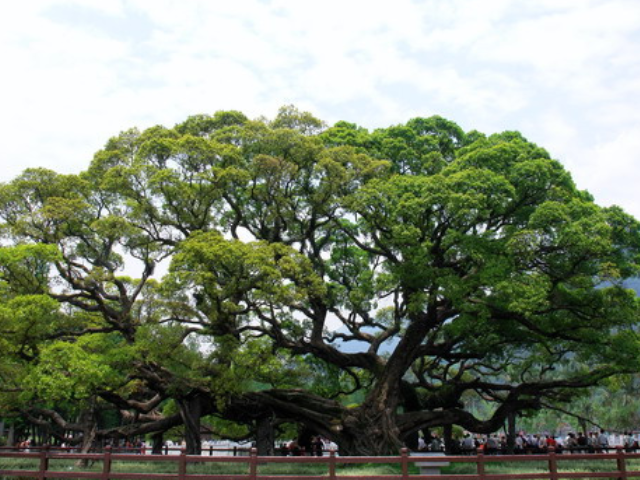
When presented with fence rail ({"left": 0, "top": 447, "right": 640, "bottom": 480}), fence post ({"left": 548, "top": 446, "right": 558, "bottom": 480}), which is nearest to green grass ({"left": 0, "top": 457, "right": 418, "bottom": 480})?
fence rail ({"left": 0, "top": 447, "right": 640, "bottom": 480})

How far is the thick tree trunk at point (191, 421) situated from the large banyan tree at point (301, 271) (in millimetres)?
78

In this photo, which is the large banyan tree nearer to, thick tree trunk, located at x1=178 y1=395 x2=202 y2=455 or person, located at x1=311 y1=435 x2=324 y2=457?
thick tree trunk, located at x1=178 y1=395 x2=202 y2=455

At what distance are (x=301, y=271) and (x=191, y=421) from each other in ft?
25.2

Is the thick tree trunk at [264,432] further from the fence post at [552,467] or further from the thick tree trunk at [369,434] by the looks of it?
the fence post at [552,467]

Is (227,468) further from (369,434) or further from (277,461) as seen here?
(369,434)

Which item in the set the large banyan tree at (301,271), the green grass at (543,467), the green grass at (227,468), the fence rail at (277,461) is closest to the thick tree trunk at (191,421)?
the large banyan tree at (301,271)

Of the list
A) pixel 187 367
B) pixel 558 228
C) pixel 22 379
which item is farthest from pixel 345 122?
pixel 22 379

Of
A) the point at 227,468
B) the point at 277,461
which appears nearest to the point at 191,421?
the point at 227,468

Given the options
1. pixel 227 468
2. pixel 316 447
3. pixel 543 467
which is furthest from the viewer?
pixel 316 447

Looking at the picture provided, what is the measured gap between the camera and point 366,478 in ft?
37.1

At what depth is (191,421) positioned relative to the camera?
2275 centimetres

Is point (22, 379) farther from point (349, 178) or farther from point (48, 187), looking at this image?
point (349, 178)

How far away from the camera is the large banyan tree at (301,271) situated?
63.1ft

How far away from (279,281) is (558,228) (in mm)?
9425
